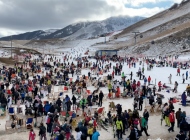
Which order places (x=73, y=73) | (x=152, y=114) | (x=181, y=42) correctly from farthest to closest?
(x=181, y=42)
(x=73, y=73)
(x=152, y=114)

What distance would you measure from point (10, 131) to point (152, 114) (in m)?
8.67

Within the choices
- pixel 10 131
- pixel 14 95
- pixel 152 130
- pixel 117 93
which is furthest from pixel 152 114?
pixel 14 95

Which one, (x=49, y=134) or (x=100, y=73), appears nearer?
(x=49, y=134)

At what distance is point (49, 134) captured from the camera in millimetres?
9062

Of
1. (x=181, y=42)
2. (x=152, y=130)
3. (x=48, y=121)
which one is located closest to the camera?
(x=48, y=121)

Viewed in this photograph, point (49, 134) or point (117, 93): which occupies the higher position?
point (117, 93)

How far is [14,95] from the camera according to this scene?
1371cm

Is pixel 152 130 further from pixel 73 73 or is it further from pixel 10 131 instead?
pixel 73 73

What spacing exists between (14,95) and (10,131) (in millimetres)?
4960

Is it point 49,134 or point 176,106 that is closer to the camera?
point 49,134

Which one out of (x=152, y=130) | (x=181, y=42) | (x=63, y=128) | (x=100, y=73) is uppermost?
(x=181, y=42)

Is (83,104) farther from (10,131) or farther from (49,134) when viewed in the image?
(10,131)

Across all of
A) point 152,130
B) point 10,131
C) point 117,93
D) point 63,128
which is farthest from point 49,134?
point 117,93

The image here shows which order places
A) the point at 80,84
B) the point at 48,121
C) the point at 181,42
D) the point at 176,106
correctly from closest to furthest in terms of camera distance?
the point at 48,121
the point at 176,106
the point at 80,84
the point at 181,42
